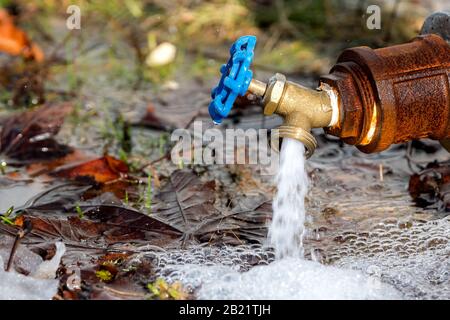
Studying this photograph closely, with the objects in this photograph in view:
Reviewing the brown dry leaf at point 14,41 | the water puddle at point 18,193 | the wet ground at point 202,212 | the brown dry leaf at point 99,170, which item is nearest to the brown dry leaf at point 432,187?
the wet ground at point 202,212

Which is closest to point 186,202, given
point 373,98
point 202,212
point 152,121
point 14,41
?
point 202,212

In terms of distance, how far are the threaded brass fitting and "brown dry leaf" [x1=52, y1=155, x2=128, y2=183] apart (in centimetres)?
73

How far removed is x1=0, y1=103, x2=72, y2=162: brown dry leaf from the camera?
9.09 feet

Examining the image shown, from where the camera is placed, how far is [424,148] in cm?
290

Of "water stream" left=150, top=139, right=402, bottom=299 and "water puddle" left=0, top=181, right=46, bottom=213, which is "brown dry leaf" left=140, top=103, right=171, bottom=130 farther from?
"water stream" left=150, top=139, right=402, bottom=299

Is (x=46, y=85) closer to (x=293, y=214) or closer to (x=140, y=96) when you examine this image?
(x=140, y=96)

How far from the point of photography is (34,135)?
283 centimetres

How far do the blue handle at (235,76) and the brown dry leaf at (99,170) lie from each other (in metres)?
0.71

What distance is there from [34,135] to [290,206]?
109cm

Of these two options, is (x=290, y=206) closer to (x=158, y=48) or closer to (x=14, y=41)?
(x=158, y=48)

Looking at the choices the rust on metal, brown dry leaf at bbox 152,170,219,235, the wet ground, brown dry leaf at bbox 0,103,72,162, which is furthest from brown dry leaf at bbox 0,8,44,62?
the rust on metal

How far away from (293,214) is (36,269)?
0.75 meters

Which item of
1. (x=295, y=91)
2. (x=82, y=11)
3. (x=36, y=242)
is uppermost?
(x=82, y=11)

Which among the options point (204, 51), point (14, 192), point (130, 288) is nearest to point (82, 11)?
point (204, 51)
